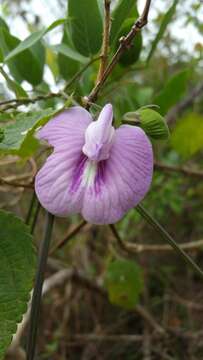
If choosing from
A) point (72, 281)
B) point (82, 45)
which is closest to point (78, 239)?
point (72, 281)

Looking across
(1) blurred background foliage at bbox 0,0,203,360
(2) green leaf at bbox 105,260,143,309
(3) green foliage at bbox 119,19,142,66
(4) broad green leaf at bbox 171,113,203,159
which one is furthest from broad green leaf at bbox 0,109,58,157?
(2) green leaf at bbox 105,260,143,309

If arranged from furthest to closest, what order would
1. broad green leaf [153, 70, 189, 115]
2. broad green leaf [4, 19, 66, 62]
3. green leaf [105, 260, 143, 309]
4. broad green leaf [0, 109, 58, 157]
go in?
green leaf [105, 260, 143, 309], broad green leaf [153, 70, 189, 115], broad green leaf [4, 19, 66, 62], broad green leaf [0, 109, 58, 157]

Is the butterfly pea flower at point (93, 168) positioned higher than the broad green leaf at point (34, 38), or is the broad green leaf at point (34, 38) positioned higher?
the broad green leaf at point (34, 38)

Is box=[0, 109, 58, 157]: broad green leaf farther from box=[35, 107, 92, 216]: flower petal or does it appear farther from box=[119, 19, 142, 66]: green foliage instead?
box=[119, 19, 142, 66]: green foliage

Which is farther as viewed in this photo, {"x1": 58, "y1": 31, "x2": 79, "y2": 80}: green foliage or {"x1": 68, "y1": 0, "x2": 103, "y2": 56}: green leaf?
{"x1": 58, "y1": 31, "x2": 79, "y2": 80}: green foliage

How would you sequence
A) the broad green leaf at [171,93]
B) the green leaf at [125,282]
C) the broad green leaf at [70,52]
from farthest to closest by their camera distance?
the green leaf at [125,282] < the broad green leaf at [171,93] < the broad green leaf at [70,52]

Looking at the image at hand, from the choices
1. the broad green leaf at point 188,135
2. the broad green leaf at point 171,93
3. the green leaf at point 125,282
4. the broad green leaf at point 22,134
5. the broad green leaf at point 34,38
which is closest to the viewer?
the broad green leaf at point 22,134

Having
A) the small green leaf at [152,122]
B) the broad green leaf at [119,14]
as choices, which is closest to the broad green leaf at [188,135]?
the broad green leaf at [119,14]

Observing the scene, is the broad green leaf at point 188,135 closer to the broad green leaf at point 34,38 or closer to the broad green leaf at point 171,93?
the broad green leaf at point 171,93
